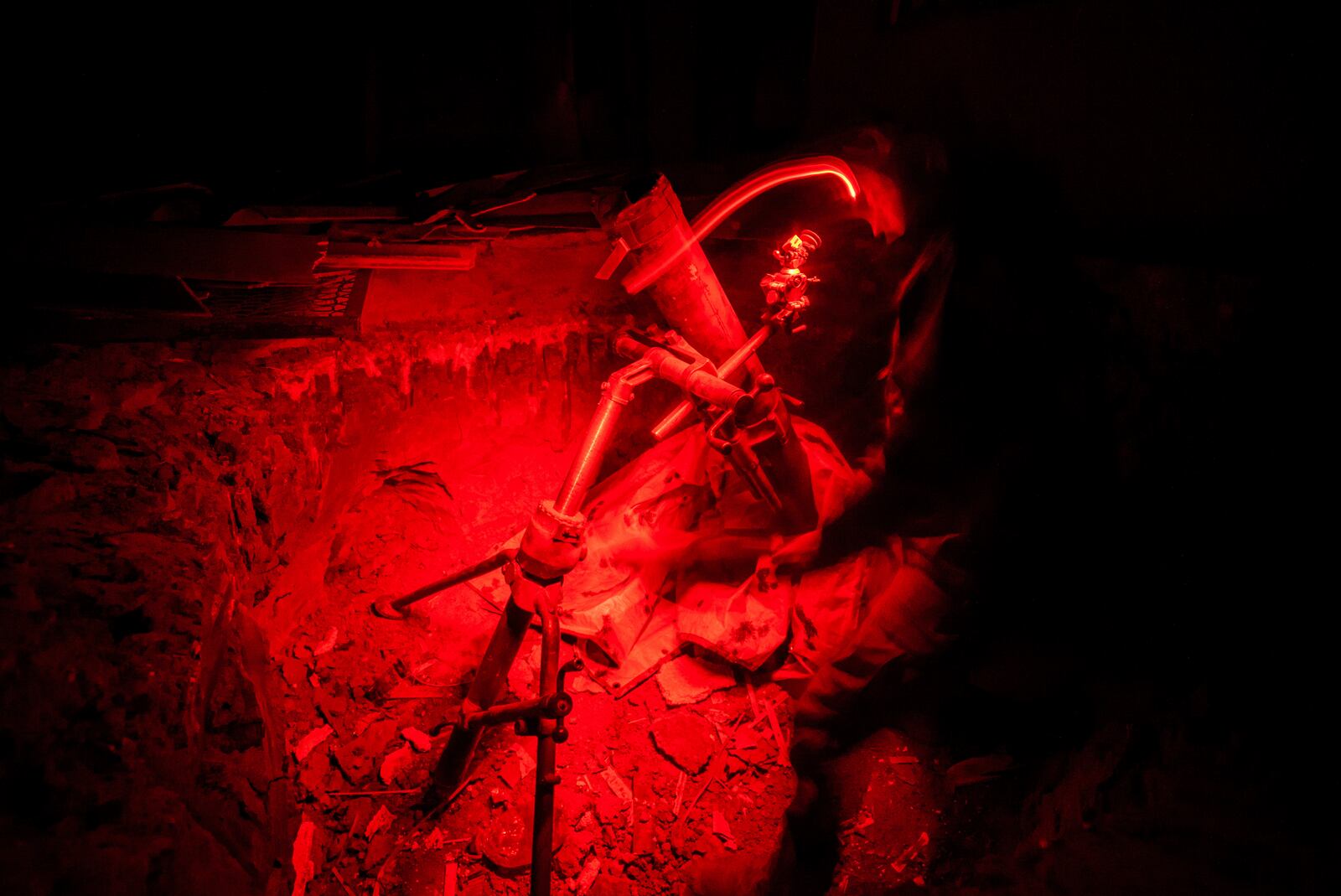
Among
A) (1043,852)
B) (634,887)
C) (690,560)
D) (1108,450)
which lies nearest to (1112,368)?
(1108,450)

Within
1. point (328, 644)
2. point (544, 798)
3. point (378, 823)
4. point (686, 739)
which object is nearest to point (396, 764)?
point (378, 823)

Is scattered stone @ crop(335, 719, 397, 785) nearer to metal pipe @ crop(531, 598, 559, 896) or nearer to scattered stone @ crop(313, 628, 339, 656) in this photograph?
scattered stone @ crop(313, 628, 339, 656)

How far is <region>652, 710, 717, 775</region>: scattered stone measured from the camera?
3.33 m

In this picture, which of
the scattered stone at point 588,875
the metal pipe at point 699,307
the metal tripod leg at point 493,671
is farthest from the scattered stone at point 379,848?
the metal pipe at point 699,307

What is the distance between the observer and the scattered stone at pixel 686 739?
3328 millimetres

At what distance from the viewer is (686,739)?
341 cm

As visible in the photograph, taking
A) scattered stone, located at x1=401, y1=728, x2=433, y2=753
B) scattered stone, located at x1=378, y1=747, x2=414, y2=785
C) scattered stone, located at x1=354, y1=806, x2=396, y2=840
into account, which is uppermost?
scattered stone, located at x1=401, y1=728, x2=433, y2=753

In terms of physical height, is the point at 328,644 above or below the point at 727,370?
below

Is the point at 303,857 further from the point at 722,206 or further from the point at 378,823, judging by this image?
the point at 722,206

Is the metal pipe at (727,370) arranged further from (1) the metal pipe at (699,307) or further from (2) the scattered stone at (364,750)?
(2) the scattered stone at (364,750)

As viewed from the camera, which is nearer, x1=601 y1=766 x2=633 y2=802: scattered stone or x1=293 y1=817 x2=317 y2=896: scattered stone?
x1=293 y1=817 x2=317 y2=896: scattered stone

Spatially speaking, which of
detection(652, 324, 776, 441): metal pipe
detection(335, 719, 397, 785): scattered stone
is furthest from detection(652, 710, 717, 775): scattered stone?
detection(652, 324, 776, 441): metal pipe

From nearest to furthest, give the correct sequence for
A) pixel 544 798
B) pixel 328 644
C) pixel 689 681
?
pixel 544 798, pixel 328 644, pixel 689 681

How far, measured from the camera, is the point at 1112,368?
2.85 metres
